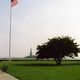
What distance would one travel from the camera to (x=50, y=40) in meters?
64.9

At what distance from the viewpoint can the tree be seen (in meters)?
62.1

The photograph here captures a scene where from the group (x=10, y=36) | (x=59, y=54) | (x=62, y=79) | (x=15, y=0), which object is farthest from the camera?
(x=59, y=54)

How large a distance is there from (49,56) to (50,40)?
4.05 meters

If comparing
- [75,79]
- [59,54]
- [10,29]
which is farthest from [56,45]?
[75,79]

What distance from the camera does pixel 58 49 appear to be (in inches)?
2435

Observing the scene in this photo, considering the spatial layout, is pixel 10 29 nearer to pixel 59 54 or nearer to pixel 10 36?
pixel 10 36

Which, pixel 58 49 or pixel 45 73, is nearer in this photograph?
pixel 45 73

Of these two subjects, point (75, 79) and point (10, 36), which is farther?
point (10, 36)

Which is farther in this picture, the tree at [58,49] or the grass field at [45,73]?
the tree at [58,49]

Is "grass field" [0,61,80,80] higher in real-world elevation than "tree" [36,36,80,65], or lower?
lower

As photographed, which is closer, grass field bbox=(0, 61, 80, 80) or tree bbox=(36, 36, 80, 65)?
grass field bbox=(0, 61, 80, 80)

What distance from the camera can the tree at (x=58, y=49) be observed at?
6209 centimetres

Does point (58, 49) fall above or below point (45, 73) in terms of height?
above

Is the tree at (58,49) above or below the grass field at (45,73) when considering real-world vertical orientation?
above
